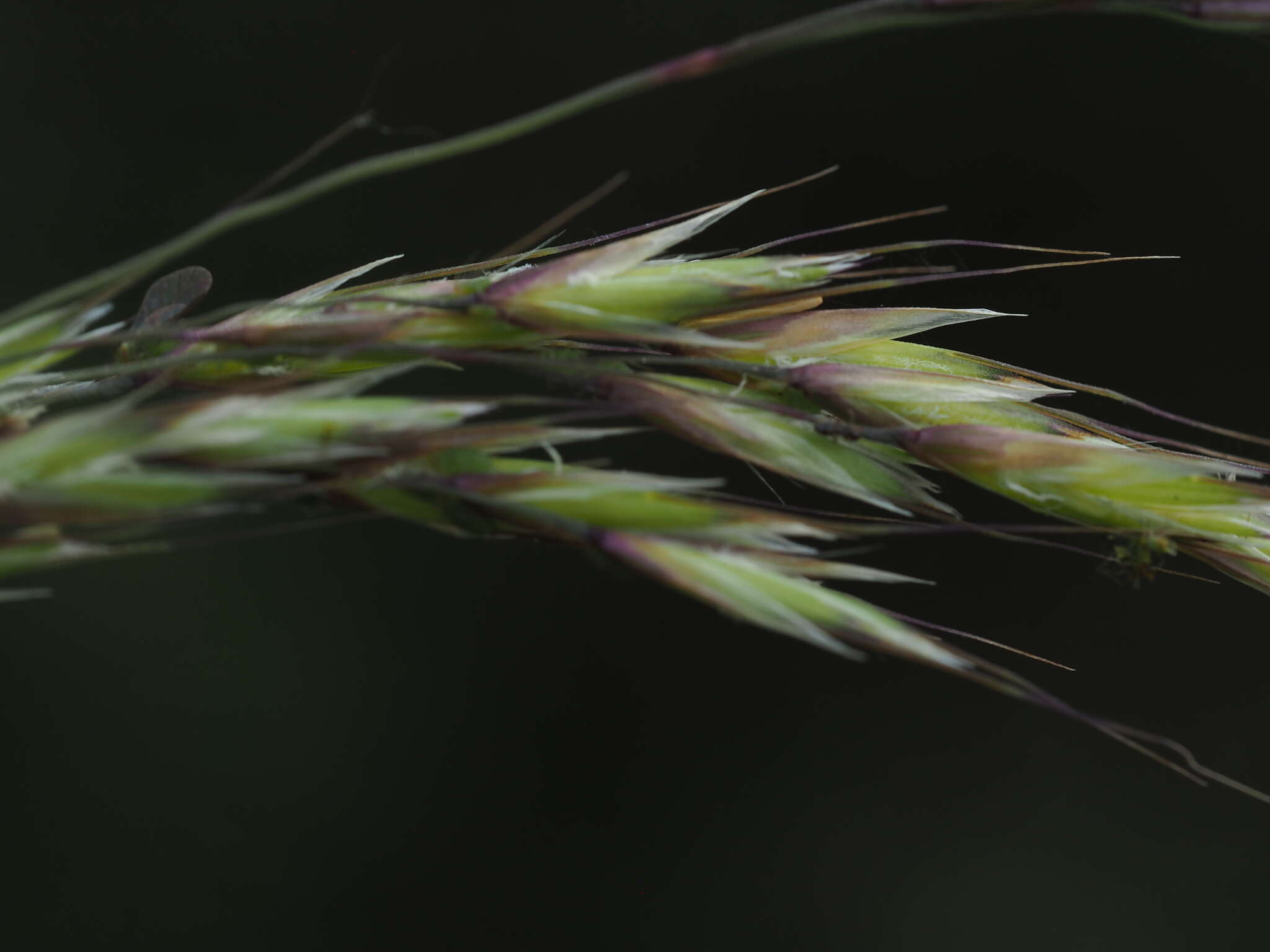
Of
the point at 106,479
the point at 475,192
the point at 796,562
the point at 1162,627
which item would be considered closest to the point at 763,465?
the point at 796,562

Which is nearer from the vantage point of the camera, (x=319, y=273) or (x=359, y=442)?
(x=359, y=442)

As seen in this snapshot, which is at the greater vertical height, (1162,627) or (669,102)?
(669,102)

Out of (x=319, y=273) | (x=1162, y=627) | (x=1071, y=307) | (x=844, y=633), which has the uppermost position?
(x=319, y=273)

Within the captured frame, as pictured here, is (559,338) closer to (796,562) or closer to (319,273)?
(796,562)

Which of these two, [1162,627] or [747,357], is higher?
[747,357]

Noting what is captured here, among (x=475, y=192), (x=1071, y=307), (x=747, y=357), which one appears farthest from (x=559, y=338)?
(x=1071, y=307)

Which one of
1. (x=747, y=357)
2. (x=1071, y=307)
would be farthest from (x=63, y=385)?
(x=1071, y=307)

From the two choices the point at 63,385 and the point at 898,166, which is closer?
the point at 63,385

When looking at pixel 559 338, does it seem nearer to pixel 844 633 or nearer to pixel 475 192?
pixel 844 633
